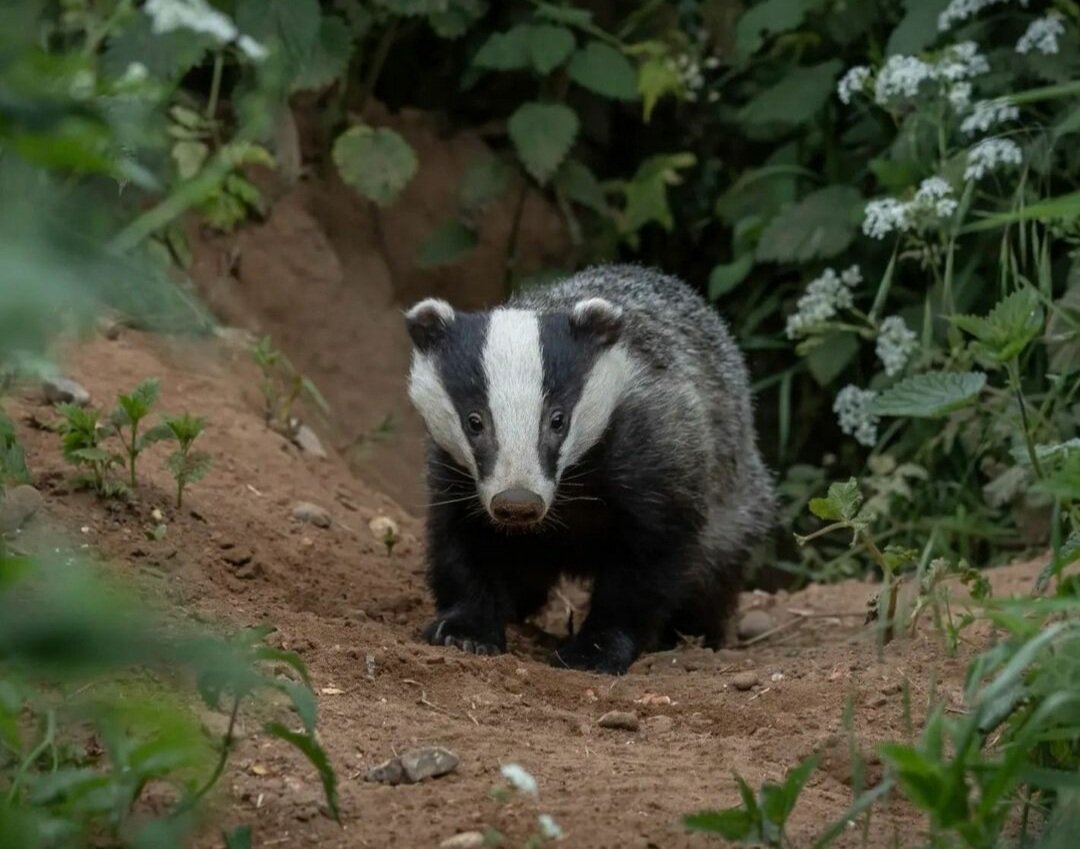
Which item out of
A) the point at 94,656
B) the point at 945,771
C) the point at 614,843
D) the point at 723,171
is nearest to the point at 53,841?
the point at 94,656

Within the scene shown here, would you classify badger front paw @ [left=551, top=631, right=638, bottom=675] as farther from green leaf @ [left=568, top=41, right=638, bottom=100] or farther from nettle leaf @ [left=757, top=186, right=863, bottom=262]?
green leaf @ [left=568, top=41, right=638, bottom=100]

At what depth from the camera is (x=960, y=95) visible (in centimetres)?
539

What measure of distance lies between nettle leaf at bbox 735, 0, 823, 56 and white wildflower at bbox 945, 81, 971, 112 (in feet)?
2.62

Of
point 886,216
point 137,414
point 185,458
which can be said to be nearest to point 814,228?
point 886,216

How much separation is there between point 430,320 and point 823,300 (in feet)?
6.56

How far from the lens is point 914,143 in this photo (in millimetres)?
5699

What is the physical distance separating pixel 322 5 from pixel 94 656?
17.4 ft

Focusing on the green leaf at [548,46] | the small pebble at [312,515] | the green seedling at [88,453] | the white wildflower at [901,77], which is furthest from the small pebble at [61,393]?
the white wildflower at [901,77]

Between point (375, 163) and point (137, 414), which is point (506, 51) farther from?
point (137, 414)

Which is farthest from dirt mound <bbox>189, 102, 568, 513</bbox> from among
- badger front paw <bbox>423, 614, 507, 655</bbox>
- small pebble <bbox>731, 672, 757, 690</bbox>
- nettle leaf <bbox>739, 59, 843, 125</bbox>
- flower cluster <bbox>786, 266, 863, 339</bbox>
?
small pebble <bbox>731, 672, 757, 690</bbox>

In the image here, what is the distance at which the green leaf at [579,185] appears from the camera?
690 cm

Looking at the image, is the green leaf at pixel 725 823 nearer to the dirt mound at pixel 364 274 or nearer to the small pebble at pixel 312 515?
the small pebble at pixel 312 515

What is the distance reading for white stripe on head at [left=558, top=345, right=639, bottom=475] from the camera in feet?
14.1

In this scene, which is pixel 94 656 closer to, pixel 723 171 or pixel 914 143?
pixel 914 143
